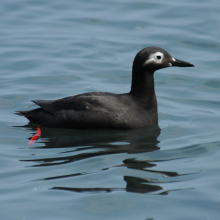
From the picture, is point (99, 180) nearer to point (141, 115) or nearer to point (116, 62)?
point (141, 115)

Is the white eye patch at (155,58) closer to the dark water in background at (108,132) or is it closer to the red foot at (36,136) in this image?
the dark water in background at (108,132)

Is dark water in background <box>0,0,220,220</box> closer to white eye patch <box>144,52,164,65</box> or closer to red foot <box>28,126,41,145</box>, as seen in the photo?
red foot <box>28,126,41,145</box>

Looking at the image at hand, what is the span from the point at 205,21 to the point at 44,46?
441 cm

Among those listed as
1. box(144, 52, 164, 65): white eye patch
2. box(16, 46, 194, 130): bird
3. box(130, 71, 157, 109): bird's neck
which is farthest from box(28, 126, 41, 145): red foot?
box(144, 52, 164, 65): white eye patch

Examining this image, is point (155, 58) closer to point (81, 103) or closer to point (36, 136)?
point (81, 103)

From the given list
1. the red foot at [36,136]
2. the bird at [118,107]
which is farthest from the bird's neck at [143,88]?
the red foot at [36,136]

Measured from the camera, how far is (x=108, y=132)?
823cm

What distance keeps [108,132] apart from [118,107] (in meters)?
0.43

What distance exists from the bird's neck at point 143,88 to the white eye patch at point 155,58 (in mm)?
237

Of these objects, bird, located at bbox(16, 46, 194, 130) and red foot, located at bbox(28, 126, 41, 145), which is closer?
red foot, located at bbox(28, 126, 41, 145)

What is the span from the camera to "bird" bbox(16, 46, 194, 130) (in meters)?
8.22

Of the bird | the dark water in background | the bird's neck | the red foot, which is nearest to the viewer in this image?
the dark water in background

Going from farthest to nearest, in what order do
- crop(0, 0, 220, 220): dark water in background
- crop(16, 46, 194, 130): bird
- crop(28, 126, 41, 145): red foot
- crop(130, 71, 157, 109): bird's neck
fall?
1. crop(130, 71, 157, 109): bird's neck
2. crop(16, 46, 194, 130): bird
3. crop(28, 126, 41, 145): red foot
4. crop(0, 0, 220, 220): dark water in background

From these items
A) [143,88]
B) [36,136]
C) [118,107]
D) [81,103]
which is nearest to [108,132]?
[118,107]
